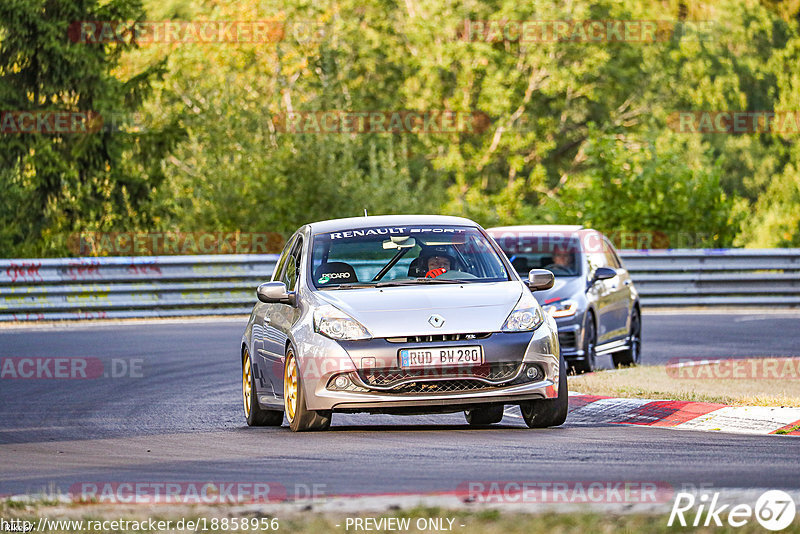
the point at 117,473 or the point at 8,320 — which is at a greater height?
the point at 117,473

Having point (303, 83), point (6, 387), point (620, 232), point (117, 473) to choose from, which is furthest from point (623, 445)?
point (303, 83)

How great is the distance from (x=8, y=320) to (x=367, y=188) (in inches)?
483

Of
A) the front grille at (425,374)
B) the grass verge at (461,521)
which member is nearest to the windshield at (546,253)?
the front grille at (425,374)

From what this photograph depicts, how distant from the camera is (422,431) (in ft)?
36.5

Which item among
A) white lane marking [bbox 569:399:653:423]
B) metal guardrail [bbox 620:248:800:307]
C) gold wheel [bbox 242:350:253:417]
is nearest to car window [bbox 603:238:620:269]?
white lane marking [bbox 569:399:653:423]

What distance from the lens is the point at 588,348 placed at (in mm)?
16625

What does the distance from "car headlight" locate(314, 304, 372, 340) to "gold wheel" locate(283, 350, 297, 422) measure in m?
0.36

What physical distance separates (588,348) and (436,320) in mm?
6366

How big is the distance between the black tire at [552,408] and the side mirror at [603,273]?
5999 mm

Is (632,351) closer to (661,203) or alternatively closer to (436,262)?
(436,262)

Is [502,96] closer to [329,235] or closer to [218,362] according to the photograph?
[218,362]

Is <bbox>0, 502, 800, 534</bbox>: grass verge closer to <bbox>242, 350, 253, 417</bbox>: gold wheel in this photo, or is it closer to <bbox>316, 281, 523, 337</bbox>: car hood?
→ <bbox>316, 281, 523, 337</bbox>: car hood
